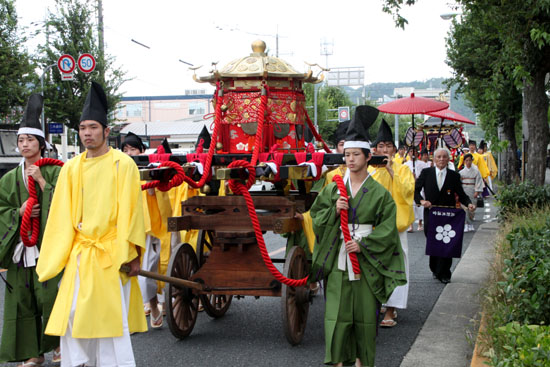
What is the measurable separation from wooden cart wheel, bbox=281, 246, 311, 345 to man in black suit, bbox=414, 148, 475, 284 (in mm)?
2974

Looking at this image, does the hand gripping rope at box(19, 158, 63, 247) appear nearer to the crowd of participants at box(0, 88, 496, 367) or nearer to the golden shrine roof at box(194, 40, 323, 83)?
the crowd of participants at box(0, 88, 496, 367)

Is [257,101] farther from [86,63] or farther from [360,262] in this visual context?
[86,63]

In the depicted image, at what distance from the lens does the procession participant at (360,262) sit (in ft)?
16.0

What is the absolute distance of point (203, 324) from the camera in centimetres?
696

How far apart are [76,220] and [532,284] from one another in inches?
125

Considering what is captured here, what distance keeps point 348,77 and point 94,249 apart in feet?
218

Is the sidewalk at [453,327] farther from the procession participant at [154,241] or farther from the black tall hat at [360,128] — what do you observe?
the procession participant at [154,241]

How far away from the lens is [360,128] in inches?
206

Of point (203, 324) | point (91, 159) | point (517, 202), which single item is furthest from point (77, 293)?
point (517, 202)

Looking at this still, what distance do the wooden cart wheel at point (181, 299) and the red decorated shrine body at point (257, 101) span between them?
53.4 inches

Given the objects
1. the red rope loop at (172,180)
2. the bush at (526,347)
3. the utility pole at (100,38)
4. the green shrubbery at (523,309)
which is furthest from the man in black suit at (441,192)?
the utility pole at (100,38)

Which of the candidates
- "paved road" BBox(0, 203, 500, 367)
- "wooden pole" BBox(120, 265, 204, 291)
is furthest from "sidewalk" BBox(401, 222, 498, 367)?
"wooden pole" BBox(120, 265, 204, 291)

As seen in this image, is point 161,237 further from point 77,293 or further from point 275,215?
point 77,293

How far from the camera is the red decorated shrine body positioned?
710 centimetres
